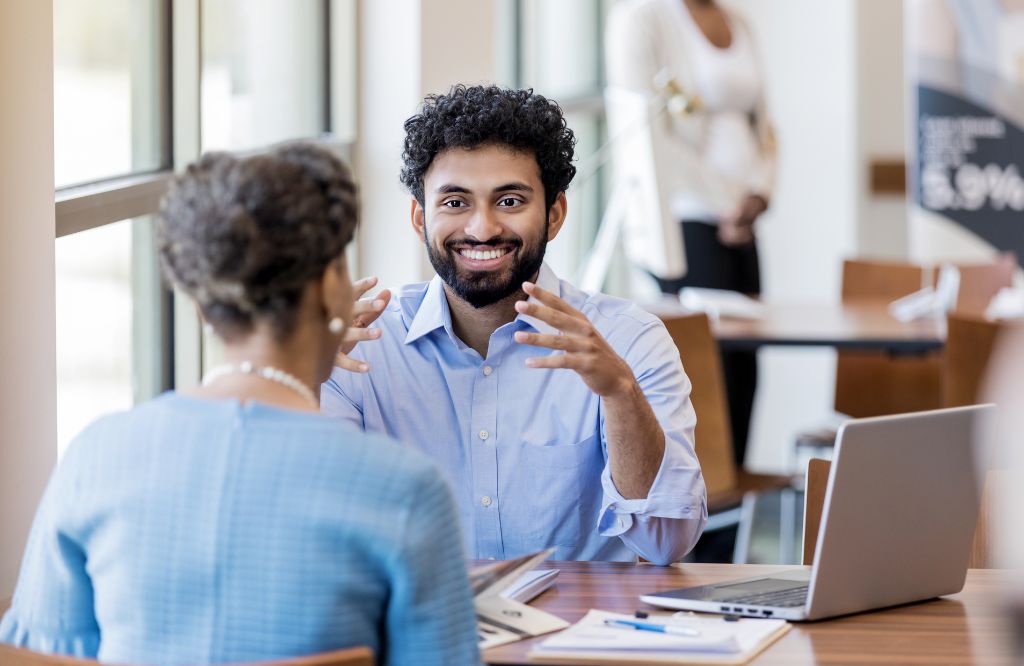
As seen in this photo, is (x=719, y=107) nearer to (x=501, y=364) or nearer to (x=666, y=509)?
(x=501, y=364)

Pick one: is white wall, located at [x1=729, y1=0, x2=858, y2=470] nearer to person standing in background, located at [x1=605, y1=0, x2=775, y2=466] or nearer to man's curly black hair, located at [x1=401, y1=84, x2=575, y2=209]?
person standing in background, located at [x1=605, y1=0, x2=775, y2=466]

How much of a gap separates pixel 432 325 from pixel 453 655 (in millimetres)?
935

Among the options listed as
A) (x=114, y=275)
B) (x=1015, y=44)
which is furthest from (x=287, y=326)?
(x=1015, y=44)

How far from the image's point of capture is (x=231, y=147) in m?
3.13

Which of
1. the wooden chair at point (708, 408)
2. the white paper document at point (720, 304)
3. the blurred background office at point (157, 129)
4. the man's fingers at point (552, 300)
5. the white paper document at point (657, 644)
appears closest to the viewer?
the white paper document at point (657, 644)

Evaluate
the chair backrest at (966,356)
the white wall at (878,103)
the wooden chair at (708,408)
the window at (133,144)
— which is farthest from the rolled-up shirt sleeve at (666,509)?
the white wall at (878,103)

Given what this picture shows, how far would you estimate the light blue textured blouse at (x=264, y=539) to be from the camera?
1.12m

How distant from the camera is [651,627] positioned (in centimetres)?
145

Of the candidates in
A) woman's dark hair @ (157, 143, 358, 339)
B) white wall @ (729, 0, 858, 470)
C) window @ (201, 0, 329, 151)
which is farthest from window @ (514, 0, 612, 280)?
woman's dark hair @ (157, 143, 358, 339)

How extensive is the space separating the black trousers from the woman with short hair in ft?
10.5

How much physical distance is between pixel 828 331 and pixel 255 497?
288cm

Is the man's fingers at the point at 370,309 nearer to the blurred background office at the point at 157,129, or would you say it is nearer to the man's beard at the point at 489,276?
the man's beard at the point at 489,276

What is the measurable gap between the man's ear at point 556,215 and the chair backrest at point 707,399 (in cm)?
115

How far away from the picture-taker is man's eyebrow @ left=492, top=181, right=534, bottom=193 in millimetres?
2006
